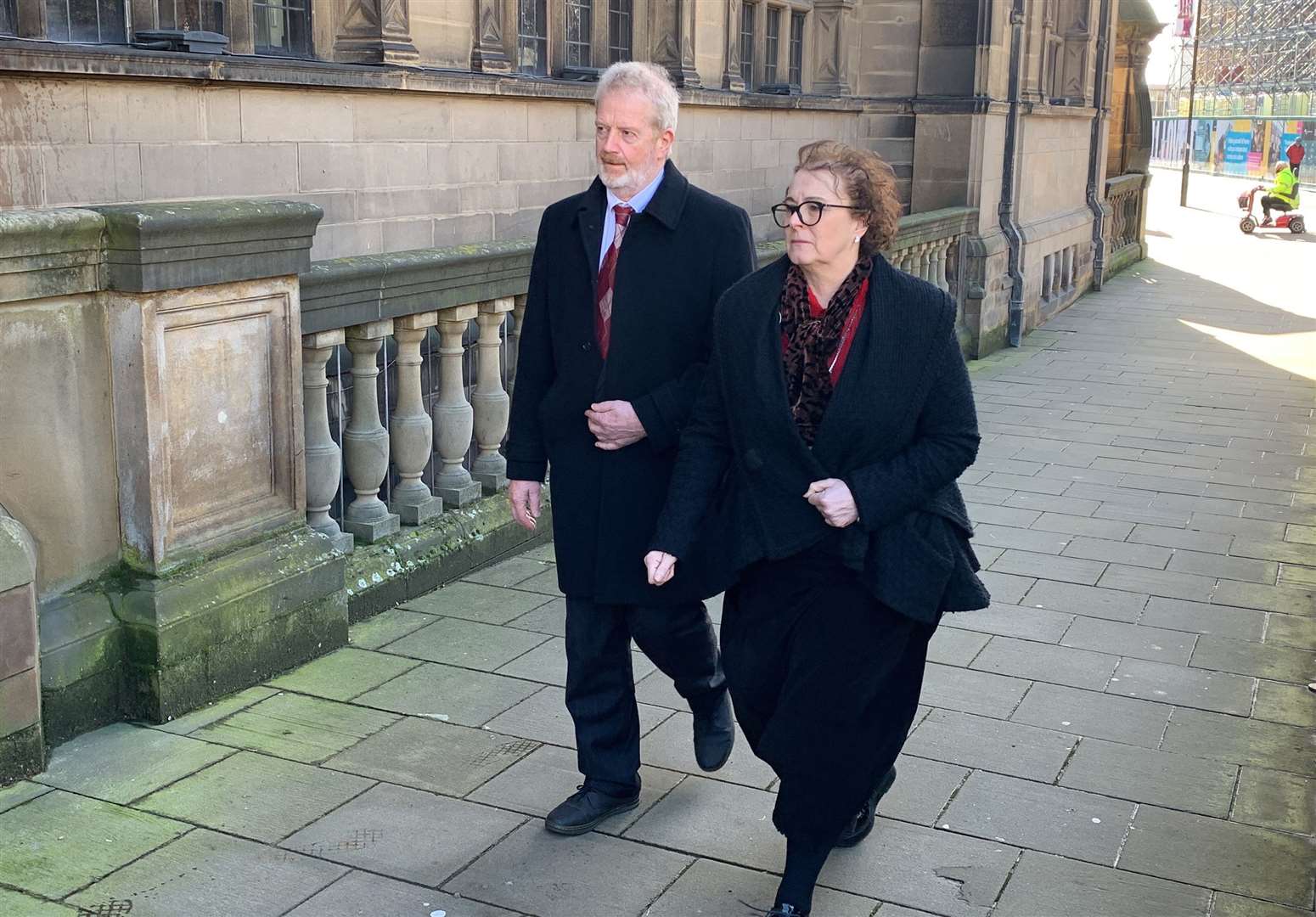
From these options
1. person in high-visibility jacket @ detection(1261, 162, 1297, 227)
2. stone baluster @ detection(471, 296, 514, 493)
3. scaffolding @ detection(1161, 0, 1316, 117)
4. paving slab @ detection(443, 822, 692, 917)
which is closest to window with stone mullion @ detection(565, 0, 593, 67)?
stone baluster @ detection(471, 296, 514, 493)

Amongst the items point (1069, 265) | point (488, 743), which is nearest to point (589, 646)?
point (488, 743)

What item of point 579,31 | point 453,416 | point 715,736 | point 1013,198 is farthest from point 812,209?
point 1013,198

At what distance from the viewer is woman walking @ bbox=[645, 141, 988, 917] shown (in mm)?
3307

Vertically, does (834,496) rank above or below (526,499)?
above

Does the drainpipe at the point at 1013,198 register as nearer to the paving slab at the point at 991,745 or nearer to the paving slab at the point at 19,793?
the paving slab at the point at 991,745

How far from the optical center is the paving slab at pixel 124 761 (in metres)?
4.07

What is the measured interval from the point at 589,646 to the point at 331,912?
909 millimetres

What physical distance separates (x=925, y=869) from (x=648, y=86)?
2.03m

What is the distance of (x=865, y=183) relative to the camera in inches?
130

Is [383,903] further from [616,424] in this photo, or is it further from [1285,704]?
[1285,704]

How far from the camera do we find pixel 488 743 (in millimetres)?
4473

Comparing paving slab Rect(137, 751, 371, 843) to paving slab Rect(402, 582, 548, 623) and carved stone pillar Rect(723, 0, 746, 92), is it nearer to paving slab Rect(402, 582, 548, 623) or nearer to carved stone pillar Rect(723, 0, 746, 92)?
paving slab Rect(402, 582, 548, 623)

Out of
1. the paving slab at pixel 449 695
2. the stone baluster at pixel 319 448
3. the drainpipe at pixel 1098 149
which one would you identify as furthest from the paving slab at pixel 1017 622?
the drainpipe at pixel 1098 149

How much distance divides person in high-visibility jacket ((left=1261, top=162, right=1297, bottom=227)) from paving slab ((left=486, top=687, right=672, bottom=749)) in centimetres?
2793
